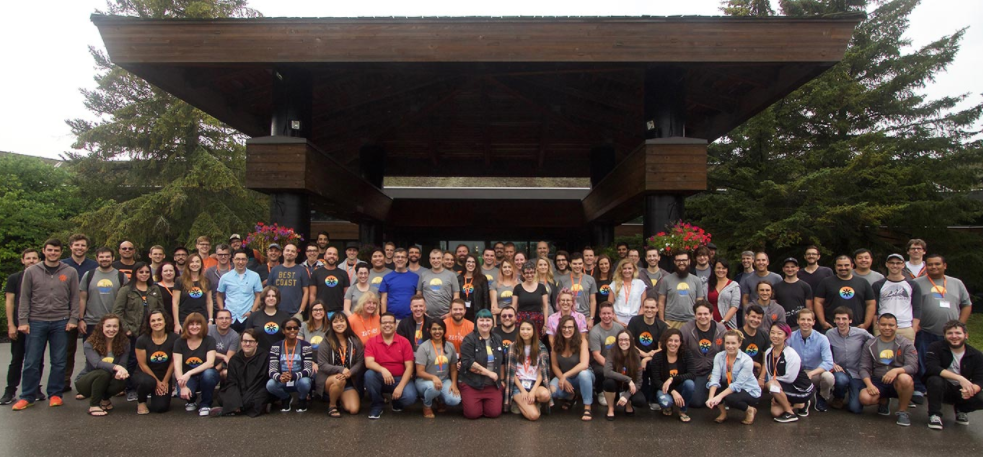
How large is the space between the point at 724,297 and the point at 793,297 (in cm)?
74

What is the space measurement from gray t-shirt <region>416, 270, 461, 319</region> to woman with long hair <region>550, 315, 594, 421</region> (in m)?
1.34

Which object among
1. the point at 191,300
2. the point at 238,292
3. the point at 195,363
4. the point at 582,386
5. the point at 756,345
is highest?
the point at 238,292

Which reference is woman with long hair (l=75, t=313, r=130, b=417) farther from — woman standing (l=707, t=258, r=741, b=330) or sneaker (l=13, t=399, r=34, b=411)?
woman standing (l=707, t=258, r=741, b=330)

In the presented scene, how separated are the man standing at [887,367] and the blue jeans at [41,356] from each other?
8.17 m

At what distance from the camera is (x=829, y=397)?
629 centimetres

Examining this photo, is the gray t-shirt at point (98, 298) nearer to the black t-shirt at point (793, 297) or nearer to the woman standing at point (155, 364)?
the woman standing at point (155, 364)

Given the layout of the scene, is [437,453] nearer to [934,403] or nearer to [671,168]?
[934,403]

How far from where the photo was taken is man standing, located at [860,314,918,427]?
586 cm

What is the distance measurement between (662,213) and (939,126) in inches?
485

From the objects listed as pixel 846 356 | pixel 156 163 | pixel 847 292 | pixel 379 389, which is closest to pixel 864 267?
pixel 847 292

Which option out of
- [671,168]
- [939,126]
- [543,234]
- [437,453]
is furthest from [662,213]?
[939,126]

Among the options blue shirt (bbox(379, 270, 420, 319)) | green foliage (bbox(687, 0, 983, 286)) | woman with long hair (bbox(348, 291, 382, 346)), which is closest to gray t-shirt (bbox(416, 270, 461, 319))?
blue shirt (bbox(379, 270, 420, 319))

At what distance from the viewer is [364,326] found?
637 cm

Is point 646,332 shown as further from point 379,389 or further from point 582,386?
point 379,389
